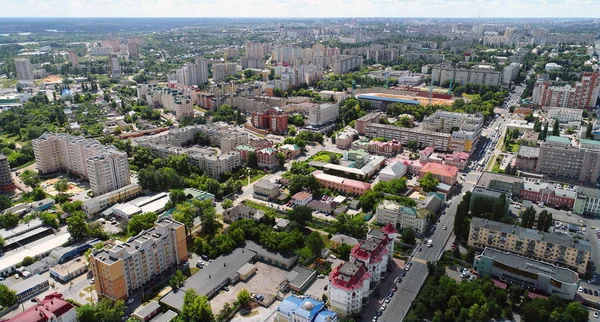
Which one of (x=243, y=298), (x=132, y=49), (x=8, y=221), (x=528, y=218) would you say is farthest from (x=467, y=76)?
(x=132, y=49)

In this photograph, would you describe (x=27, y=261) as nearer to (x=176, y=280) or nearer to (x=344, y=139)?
(x=176, y=280)

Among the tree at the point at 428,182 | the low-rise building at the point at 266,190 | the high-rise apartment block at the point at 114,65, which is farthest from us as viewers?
the high-rise apartment block at the point at 114,65

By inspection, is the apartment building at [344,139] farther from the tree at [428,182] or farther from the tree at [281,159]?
the tree at [428,182]

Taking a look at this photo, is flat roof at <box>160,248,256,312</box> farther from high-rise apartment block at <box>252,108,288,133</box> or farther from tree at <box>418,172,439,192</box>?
high-rise apartment block at <box>252,108,288,133</box>

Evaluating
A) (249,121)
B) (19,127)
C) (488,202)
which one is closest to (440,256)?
(488,202)

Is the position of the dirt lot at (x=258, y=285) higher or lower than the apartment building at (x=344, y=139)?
lower

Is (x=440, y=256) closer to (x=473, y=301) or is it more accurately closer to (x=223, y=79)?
(x=473, y=301)

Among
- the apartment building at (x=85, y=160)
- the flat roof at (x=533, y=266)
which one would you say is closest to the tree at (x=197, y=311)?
the flat roof at (x=533, y=266)
